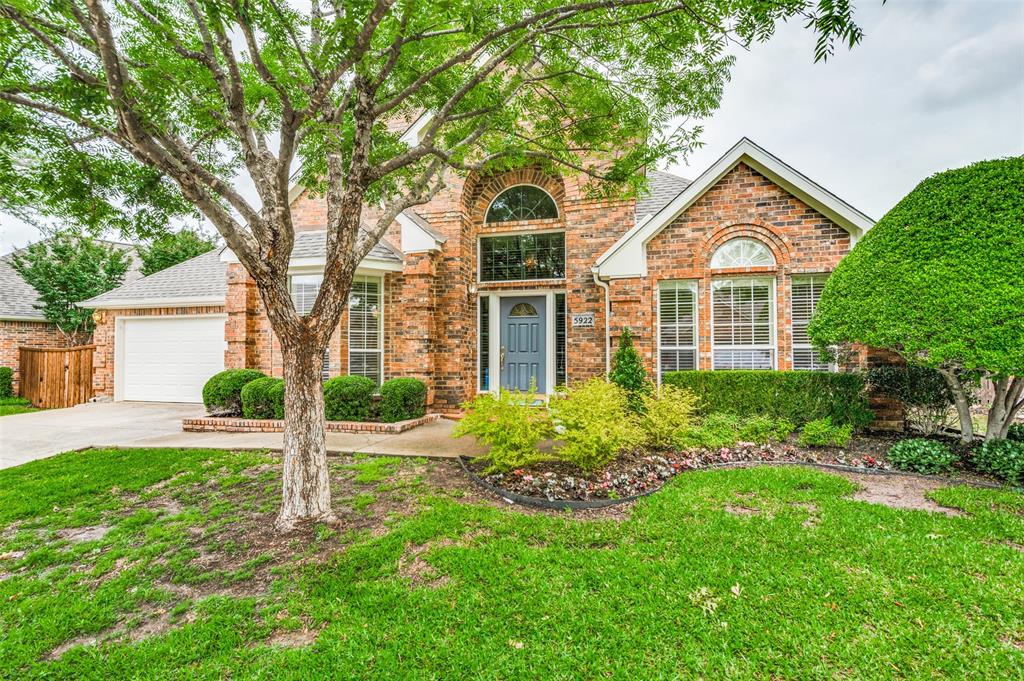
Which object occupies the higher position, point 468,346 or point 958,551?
point 468,346

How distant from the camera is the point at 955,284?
516 cm

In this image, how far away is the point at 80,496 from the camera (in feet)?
16.3

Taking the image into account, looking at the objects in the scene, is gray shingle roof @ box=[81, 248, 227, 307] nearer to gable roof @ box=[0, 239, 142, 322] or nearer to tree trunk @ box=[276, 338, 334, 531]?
gable roof @ box=[0, 239, 142, 322]

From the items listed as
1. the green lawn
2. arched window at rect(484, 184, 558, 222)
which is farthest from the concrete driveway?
arched window at rect(484, 184, 558, 222)

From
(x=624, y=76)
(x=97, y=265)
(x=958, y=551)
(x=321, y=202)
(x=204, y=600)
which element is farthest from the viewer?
(x=97, y=265)

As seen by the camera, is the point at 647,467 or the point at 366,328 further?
the point at 366,328

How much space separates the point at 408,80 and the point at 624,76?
2.66 meters

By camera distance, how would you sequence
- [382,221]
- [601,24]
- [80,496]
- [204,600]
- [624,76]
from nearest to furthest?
[204,600], [601,24], [382,221], [80,496], [624,76]

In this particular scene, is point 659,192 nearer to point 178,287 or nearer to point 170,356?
point 178,287

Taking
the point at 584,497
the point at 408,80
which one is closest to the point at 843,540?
the point at 584,497

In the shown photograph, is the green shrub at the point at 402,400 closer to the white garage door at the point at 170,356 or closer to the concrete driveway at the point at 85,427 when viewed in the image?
the concrete driveway at the point at 85,427

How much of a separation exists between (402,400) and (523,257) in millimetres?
4392

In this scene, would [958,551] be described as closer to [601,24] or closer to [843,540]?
[843,540]

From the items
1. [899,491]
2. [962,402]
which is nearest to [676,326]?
[962,402]
